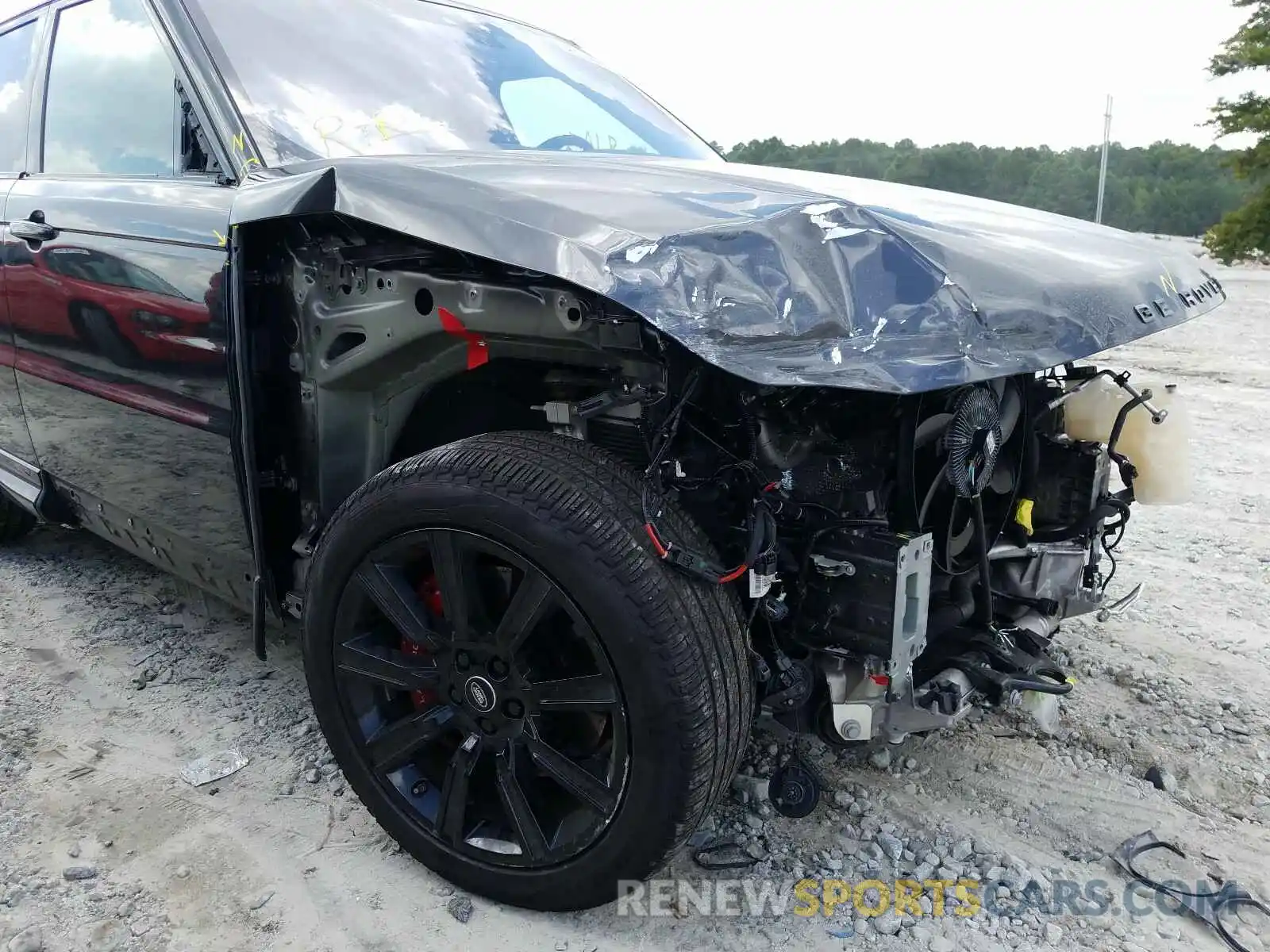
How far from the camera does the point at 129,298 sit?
2445 millimetres

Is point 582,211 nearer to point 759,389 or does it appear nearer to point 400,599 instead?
point 759,389

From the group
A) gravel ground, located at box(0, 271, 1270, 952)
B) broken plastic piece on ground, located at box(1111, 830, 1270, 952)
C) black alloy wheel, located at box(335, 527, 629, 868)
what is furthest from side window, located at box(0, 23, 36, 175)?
broken plastic piece on ground, located at box(1111, 830, 1270, 952)

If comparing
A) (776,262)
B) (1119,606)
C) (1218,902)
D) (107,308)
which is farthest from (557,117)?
(1218,902)

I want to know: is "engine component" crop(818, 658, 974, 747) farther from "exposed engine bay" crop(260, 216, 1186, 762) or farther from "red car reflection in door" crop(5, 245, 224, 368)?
"red car reflection in door" crop(5, 245, 224, 368)

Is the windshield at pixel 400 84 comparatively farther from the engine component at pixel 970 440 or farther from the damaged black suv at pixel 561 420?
the engine component at pixel 970 440

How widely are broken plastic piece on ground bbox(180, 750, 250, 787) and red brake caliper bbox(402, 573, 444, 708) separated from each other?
71 centimetres

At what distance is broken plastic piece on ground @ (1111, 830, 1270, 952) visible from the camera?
6.40 feet

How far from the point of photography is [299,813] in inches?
91.7

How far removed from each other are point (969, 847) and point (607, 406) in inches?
51.6

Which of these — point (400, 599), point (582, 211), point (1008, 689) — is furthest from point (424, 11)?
point (1008, 689)

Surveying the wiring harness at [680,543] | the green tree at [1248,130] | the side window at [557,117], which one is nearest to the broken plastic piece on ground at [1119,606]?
the wiring harness at [680,543]

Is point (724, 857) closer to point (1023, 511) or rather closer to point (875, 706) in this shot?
point (875, 706)

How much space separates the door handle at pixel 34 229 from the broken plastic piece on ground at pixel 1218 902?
3.20 metres

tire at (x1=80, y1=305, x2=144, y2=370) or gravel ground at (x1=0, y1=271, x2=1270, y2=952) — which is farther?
tire at (x1=80, y1=305, x2=144, y2=370)
